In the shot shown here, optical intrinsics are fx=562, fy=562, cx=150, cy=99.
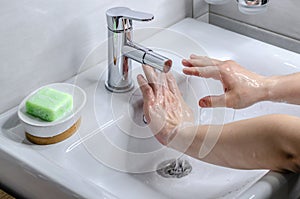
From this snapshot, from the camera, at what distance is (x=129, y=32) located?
0.94 metres

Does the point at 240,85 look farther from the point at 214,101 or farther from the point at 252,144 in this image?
the point at 252,144

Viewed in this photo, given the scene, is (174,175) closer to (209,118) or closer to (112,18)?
(209,118)

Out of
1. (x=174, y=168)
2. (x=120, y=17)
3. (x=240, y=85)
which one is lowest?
(x=174, y=168)

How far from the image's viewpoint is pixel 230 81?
96 cm

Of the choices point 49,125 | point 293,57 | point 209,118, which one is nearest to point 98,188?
point 49,125

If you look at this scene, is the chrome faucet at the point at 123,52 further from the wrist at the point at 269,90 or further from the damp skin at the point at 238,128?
the wrist at the point at 269,90

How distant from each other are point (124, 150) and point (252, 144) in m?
0.23

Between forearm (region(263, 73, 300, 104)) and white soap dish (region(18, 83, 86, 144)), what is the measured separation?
0.32 metres

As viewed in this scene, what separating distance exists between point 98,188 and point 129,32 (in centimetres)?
29

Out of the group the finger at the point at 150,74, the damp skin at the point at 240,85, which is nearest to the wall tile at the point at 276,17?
the damp skin at the point at 240,85

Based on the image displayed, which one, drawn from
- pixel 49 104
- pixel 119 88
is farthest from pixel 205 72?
pixel 49 104

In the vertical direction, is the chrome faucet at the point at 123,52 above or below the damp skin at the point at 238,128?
above

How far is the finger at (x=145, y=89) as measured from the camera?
37.9 inches

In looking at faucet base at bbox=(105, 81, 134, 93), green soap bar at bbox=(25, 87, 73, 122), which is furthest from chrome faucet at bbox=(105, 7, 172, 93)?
green soap bar at bbox=(25, 87, 73, 122)
